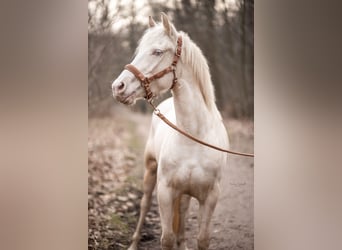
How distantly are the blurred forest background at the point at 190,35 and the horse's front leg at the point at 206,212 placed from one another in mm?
386

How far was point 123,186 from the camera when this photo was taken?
92.9 inches

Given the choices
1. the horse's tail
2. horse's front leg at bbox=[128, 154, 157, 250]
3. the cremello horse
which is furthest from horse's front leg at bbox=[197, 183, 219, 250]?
horse's front leg at bbox=[128, 154, 157, 250]

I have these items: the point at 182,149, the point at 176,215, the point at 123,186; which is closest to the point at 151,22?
the point at 182,149

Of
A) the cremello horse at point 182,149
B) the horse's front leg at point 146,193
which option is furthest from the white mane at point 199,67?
the horse's front leg at point 146,193

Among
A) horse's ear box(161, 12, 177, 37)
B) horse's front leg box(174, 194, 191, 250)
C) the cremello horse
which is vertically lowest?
horse's front leg box(174, 194, 191, 250)

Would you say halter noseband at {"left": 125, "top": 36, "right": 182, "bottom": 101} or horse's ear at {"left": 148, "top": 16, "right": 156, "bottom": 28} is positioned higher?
horse's ear at {"left": 148, "top": 16, "right": 156, "bottom": 28}

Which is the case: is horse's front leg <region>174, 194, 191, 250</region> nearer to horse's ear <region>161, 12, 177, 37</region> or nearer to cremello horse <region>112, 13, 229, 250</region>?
cremello horse <region>112, 13, 229, 250</region>

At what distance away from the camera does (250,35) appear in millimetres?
2426

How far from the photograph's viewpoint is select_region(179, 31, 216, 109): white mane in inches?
92.3

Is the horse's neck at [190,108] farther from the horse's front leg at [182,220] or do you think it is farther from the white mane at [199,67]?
the horse's front leg at [182,220]

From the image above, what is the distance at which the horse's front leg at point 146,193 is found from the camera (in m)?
2.36
